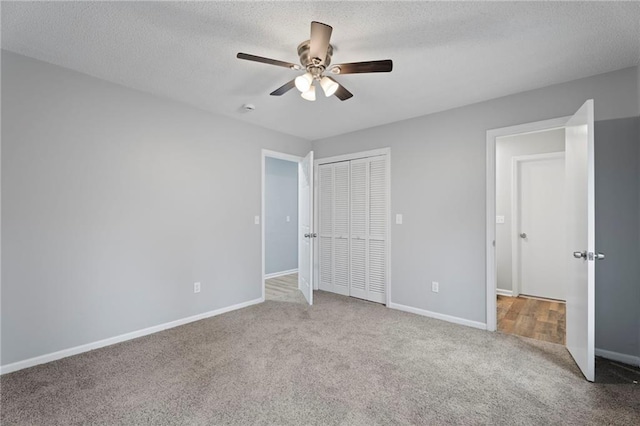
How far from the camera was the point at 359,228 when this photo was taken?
13.9ft

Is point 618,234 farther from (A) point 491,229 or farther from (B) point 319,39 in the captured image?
(B) point 319,39

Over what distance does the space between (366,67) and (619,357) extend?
3.10 meters

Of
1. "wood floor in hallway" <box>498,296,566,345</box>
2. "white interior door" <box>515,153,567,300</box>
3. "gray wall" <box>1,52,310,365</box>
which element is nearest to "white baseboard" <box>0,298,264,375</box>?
"gray wall" <box>1,52,310,365</box>

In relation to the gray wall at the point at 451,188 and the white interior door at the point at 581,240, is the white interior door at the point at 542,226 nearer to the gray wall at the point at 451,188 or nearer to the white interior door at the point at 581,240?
the gray wall at the point at 451,188

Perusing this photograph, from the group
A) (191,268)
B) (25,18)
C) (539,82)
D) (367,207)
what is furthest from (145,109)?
(539,82)

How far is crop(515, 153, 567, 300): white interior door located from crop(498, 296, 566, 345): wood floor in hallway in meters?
0.26

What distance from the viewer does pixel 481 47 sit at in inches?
83.4

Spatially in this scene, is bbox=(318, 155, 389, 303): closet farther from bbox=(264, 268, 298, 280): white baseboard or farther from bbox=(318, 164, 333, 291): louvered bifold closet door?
bbox=(264, 268, 298, 280): white baseboard

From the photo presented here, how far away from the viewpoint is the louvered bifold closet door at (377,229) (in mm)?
3961

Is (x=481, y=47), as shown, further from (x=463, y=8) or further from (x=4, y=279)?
(x=4, y=279)

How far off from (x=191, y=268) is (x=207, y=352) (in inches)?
42.1

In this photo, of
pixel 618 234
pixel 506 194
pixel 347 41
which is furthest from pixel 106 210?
pixel 506 194

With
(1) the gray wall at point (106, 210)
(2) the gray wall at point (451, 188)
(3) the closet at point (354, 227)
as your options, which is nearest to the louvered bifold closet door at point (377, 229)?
(3) the closet at point (354, 227)

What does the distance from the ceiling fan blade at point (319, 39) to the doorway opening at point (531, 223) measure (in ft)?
11.1
